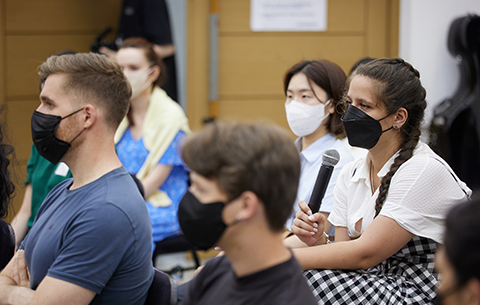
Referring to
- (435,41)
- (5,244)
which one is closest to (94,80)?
(5,244)

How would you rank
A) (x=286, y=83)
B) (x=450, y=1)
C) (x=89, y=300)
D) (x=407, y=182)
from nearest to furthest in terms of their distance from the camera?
(x=89, y=300) → (x=407, y=182) → (x=286, y=83) → (x=450, y=1)

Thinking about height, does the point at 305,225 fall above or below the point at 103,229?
below

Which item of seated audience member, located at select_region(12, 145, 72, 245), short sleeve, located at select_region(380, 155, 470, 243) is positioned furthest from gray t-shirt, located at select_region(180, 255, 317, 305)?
seated audience member, located at select_region(12, 145, 72, 245)

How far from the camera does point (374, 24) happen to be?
373 centimetres

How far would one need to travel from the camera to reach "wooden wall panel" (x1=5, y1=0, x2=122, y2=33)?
11.5 ft

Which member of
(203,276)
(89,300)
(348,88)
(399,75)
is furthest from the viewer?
(348,88)

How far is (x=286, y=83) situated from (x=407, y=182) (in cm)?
100

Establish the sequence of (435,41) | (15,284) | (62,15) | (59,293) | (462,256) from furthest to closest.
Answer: (62,15) < (435,41) < (15,284) < (59,293) < (462,256)

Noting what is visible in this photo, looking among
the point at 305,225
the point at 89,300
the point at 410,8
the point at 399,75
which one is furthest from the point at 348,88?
the point at 410,8

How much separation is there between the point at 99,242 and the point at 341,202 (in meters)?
1.00

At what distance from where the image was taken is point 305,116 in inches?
87.0

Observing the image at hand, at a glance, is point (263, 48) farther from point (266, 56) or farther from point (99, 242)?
point (99, 242)

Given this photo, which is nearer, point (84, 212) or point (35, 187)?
point (84, 212)

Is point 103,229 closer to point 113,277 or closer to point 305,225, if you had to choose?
point 113,277
